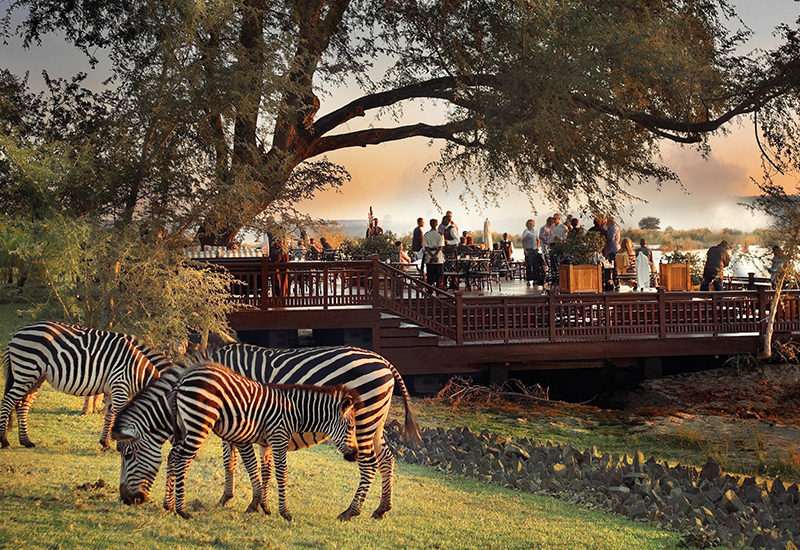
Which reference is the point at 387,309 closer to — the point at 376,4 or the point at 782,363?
the point at 376,4

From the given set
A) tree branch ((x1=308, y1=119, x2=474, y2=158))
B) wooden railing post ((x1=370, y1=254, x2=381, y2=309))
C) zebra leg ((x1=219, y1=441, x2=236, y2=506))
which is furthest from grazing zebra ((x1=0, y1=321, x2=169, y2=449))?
tree branch ((x1=308, y1=119, x2=474, y2=158))

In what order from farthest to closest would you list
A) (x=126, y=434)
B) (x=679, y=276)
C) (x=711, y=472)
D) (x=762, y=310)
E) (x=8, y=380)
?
1. (x=679, y=276)
2. (x=762, y=310)
3. (x=711, y=472)
4. (x=8, y=380)
5. (x=126, y=434)

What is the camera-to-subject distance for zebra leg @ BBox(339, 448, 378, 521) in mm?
5082

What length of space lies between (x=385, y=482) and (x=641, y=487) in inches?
104

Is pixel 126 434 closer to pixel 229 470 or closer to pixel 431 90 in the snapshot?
pixel 229 470

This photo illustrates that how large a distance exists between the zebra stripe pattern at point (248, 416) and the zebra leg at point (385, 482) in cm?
49

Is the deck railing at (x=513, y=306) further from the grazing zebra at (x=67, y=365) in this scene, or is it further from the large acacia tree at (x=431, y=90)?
the grazing zebra at (x=67, y=365)

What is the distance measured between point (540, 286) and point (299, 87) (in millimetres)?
10534

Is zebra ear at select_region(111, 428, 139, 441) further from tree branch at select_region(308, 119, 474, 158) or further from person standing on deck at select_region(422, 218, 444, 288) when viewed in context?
person standing on deck at select_region(422, 218, 444, 288)

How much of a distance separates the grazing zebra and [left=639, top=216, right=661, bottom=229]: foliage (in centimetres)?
4956

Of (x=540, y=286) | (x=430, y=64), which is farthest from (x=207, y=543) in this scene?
(x=540, y=286)

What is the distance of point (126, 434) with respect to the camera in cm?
466

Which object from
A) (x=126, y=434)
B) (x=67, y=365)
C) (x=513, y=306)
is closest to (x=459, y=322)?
(x=513, y=306)

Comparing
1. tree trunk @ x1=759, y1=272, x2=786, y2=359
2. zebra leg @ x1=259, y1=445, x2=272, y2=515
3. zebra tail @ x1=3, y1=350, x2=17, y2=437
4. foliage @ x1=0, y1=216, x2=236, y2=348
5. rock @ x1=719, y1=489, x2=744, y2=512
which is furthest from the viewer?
tree trunk @ x1=759, y1=272, x2=786, y2=359
